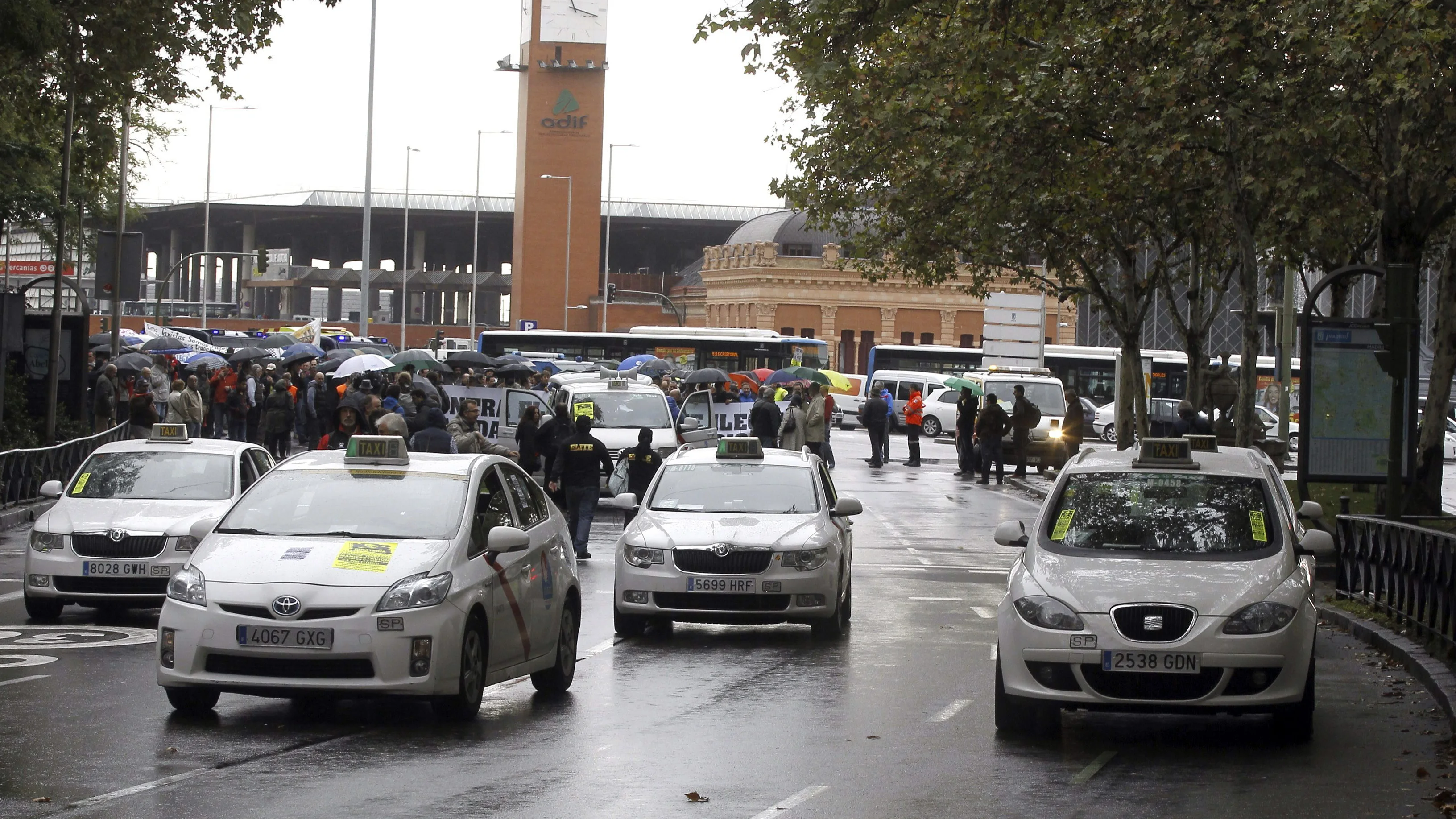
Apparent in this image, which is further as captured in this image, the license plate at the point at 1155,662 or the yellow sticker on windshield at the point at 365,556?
the yellow sticker on windshield at the point at 365,556

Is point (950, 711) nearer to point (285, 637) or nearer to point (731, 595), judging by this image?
point (731, 595)

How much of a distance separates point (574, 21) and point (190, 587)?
324ft

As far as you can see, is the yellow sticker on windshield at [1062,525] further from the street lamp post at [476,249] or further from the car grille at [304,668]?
the street lamp post at [476,249]

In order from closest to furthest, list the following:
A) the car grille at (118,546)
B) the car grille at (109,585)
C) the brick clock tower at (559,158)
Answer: the car grille at (109,585) < the car grille at (118,546) < the brick clock tower at (559,158)

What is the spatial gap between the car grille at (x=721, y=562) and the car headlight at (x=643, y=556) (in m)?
0.11

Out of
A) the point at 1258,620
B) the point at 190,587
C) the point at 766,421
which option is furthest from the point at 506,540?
Answer: the point at 766,421

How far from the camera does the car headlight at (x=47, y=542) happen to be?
14.0m

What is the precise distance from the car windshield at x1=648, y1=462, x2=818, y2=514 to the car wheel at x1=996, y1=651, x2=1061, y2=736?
4908 mm

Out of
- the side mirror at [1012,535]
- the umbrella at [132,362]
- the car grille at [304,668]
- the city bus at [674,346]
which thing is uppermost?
the city bus at [674,346]

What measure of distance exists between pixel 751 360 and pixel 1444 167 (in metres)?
49.9

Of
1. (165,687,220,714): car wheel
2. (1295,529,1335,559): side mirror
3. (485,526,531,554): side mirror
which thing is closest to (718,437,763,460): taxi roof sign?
(485,526,531,554): side mirror

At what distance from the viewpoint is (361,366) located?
41.2m

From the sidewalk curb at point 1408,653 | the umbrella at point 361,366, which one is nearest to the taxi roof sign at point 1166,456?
the sidewalk curb at point 1408,653

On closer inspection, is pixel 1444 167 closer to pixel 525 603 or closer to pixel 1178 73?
pixel 1178 73
